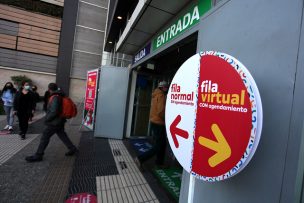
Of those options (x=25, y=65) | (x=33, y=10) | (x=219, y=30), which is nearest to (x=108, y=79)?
(x=219, y=30)

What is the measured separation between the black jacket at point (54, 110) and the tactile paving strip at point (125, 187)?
148cm

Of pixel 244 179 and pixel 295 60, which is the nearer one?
pixel 295 60

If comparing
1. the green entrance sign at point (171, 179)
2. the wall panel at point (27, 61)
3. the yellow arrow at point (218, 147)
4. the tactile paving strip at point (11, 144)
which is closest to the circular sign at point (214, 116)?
the yellow arrow at point (218, 147)

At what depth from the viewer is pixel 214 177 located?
1143mm

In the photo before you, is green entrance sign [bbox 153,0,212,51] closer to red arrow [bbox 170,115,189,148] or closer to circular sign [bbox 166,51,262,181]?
circular sign [bbox 166,51,262,181]

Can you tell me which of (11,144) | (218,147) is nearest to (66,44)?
(11,144)

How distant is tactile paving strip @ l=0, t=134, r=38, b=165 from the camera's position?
4040mm

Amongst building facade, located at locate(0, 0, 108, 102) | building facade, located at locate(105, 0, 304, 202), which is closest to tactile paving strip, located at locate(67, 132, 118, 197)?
building facade, located at locate(105, 0, 304, 202)

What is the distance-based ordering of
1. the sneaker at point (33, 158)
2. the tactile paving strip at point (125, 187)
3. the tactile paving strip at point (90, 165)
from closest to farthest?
the tactile paving strip at point (125, 187)
the tactile paving strip at point (90, 165)
the sneaker at point (33, 158)

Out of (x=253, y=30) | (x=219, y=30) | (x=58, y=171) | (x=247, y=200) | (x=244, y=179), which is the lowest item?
(x=58, y=171)

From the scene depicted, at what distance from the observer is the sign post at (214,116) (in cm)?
99

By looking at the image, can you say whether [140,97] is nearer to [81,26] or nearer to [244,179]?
[244,179]

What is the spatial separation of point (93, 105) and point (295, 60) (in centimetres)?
622

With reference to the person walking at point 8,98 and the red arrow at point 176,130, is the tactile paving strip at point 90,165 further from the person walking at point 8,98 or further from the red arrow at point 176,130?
the person walking at point 8,98
